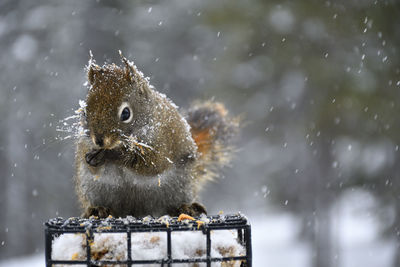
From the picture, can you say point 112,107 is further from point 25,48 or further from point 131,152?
point 25,48

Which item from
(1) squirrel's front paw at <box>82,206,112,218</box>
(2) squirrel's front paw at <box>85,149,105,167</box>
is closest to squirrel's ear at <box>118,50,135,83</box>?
(2) squirrel's front paw at <box>85,149,105,167</box>

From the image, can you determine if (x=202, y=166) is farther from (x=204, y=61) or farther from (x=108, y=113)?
(x=204, y=61)

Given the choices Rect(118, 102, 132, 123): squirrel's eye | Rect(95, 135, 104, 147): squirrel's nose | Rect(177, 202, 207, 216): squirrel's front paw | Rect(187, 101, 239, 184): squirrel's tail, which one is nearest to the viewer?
Rect(95, 135, 104, 147): squirrel's nose

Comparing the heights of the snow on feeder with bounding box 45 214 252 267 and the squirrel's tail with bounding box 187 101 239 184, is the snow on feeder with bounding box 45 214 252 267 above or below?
below

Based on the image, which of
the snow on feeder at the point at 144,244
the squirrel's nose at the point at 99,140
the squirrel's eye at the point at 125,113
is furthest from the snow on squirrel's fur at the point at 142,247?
the squirrel's eye at the point at 125,113

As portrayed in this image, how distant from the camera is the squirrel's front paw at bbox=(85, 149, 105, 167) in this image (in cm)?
220

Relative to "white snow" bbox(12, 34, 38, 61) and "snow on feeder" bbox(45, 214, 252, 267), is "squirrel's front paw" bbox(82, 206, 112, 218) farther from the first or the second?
"white snow" bbox(12, 34, 38, 61)

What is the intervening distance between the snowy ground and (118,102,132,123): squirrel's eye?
6.39 metres

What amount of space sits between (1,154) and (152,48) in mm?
3576

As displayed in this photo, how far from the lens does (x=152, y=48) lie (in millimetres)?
9523

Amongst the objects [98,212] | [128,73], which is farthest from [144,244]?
[128,73]

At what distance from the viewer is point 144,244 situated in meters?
1.79

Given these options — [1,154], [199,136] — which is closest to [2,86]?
[1,154]

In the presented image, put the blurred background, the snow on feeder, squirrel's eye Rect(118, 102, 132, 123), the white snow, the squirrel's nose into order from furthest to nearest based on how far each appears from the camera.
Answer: the white snow < the blurred background < squirrel's eye Rect(118, 102, 132, 123) < the squirrel's nose < the snow on feeder
